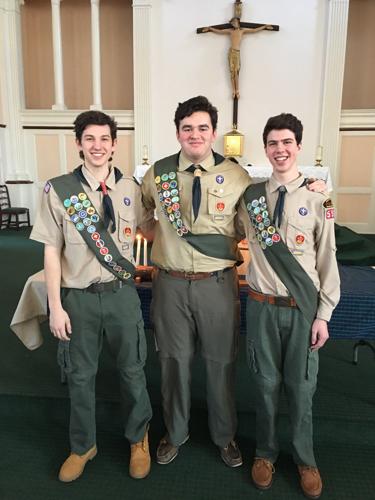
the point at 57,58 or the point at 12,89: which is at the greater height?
the point at 57,58

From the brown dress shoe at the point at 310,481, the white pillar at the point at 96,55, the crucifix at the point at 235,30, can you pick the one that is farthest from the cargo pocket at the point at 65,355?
the white pillar at the point at 96,55

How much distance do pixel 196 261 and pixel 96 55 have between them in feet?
22.7

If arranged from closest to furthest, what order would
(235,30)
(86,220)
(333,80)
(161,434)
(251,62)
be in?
(86,220) < (161,434) < (235,30) < (333,80) < (251,62)

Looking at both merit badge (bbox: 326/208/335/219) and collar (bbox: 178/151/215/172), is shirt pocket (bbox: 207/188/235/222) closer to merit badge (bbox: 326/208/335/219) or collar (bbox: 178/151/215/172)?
collar (bbox: 178/151/215/172)

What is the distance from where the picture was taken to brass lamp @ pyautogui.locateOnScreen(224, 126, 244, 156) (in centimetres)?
709

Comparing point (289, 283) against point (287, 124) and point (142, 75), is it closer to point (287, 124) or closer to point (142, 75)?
point (287, 124)

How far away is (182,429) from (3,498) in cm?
80

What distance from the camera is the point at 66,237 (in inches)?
69.6

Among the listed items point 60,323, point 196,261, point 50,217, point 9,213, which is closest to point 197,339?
point 196,261

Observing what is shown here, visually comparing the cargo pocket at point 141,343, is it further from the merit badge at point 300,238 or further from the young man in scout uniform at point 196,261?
the merit badge at point 300,238

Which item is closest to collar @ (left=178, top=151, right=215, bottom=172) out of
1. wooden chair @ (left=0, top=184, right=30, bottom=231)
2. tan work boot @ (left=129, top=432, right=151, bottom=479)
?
tan work boot @ (left=129, top=432, right=151, bottom=479)

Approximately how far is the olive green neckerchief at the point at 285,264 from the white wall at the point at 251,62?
230 inches

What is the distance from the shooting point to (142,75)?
7258mm

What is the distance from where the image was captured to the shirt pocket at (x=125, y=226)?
1.83m
